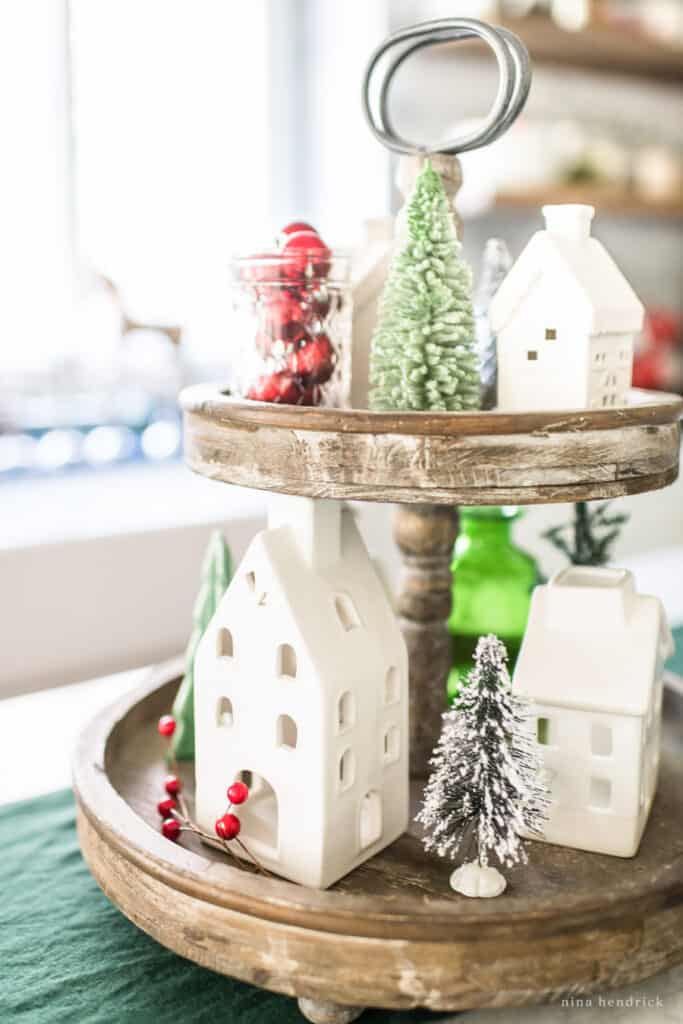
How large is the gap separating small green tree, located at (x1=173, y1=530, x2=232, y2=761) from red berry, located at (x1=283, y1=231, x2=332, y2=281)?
0.30m

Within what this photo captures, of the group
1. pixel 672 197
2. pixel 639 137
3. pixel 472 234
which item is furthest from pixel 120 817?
pixel 639 137

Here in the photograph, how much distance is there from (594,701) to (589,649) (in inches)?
1.5

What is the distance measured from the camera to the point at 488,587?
0.96m

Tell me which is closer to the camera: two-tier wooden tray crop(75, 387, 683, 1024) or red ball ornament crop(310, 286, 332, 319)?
two-tier wooden tray crop(75, 387, 683, 1024)

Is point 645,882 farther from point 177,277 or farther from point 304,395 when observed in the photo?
point 177,277

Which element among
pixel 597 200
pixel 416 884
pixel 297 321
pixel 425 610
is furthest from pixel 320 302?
pixel 597 200

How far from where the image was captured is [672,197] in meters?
2.49

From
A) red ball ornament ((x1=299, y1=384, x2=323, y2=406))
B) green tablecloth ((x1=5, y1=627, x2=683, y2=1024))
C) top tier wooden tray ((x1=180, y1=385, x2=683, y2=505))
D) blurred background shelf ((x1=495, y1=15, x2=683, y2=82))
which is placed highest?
blurred background shelf ((x1=495, y1=15, x2=683, y2=82))

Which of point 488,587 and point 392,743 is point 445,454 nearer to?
point 392,743

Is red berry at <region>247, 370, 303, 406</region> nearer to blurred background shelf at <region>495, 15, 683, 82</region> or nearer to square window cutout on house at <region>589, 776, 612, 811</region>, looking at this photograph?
square window cutout on house at <region>589, 776, 612, 811</region>

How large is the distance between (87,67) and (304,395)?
145cm

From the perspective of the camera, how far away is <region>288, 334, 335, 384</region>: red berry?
69cm
